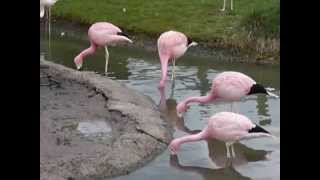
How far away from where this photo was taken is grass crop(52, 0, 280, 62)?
1060 centimetres

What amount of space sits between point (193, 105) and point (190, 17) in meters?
5.54

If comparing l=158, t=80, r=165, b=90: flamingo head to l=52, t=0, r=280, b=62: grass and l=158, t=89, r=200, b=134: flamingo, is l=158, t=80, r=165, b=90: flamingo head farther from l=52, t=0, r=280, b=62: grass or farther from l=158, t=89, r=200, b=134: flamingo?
l=52, t=0, r=280, b=62: grass

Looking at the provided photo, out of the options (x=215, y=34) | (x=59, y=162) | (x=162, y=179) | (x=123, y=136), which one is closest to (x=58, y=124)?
(x=123, y=136)

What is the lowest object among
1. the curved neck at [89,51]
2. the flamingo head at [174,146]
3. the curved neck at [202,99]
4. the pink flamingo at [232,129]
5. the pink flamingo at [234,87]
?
the flamingo head at [174,146]

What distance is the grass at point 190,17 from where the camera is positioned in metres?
10.6

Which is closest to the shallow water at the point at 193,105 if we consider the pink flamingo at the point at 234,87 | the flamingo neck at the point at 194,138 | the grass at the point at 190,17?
the flamingo neck at the point at 194,138

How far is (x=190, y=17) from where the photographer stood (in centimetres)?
1236

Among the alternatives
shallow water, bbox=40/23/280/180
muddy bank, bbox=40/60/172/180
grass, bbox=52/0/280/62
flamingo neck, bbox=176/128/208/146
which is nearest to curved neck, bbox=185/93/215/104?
shallow water, bbox=40/23/280/180

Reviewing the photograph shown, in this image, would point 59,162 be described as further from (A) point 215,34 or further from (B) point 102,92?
(A) point 215,34

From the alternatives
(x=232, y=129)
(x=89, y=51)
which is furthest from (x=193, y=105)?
(x=89, y=51)

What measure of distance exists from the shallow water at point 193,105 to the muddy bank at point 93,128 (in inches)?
8.1

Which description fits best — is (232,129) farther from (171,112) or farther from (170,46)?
(170,46)

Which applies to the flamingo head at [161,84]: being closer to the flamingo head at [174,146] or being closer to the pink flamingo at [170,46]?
the pink flamingo at [170,46]

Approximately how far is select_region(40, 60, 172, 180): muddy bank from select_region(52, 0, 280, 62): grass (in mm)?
4006
